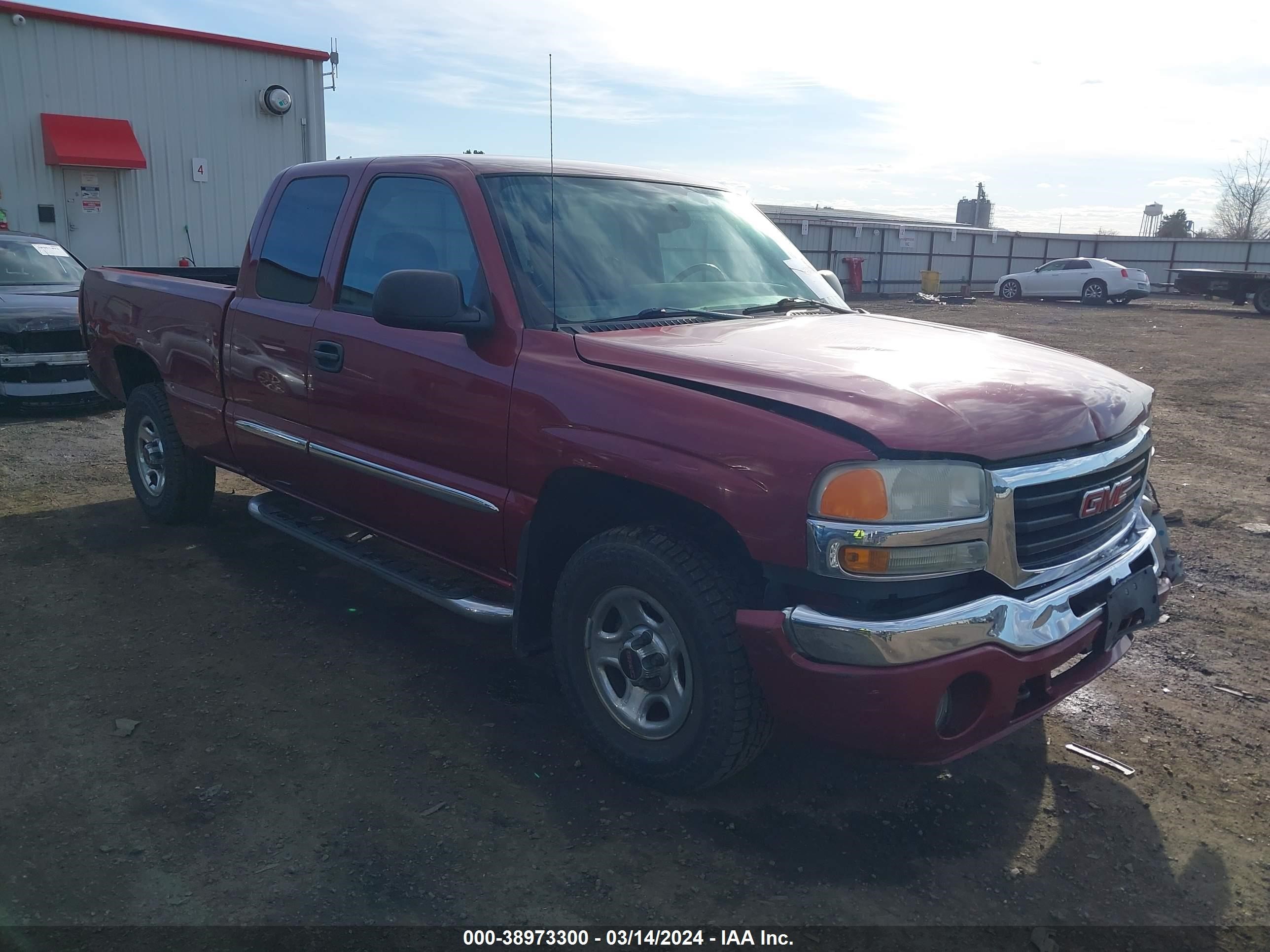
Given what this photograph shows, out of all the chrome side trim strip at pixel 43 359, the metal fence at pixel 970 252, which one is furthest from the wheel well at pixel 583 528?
the metal fence at pixel 970 252

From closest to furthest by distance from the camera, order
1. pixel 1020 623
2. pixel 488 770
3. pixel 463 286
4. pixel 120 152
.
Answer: pixel 1020 623
pixel 488 770
pixel 463 286
pixel 120 152

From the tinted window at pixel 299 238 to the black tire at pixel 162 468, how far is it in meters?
1.40

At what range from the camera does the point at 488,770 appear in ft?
11.1

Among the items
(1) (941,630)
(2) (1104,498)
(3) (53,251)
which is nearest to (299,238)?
(1) (941,630)

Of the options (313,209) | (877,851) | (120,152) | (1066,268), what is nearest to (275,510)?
(313,209)

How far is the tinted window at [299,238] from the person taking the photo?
14.7 feet

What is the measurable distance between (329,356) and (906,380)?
2.43 metres

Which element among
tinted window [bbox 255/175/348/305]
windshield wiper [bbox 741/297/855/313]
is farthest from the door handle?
windshield wiper [bbox 741/297/855/313]

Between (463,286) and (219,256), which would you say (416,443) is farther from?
(219,256)

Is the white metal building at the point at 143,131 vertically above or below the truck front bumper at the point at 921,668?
above

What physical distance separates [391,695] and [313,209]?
2235 mm

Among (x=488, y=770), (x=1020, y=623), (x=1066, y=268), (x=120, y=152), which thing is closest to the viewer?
(x=1020, y=623)

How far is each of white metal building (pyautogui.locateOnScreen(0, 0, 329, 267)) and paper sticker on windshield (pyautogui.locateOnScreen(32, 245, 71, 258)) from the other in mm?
5664

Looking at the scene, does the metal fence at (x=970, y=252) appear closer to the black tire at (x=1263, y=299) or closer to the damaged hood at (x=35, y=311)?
the black tire at (x=1263, y=299)
